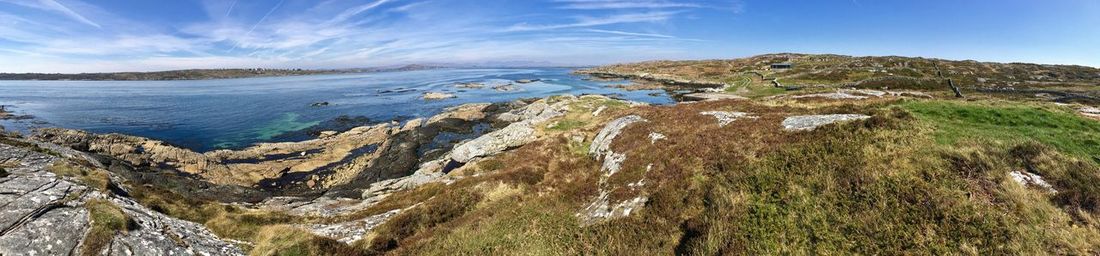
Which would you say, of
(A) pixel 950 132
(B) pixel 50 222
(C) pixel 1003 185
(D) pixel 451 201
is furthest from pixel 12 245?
(A) pixel 950 132

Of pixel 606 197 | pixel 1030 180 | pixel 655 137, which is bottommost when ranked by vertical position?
pixel 606 197

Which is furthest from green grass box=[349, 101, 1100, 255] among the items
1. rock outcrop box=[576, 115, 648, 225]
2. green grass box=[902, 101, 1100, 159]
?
green grass box=[902, 101, 1100, 159]

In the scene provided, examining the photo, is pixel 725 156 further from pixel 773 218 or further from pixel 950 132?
pixel 950 132

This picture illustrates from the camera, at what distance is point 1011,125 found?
54.2ft

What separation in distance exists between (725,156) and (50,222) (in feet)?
71.1

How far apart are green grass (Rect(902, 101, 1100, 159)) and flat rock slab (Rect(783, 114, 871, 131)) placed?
101 inches

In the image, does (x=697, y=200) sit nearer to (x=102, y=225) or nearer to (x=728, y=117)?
(x=728, y=117)

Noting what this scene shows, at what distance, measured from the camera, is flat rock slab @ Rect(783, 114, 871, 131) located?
16.8 metres

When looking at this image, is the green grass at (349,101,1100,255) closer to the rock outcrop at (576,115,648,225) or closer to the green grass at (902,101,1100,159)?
the rock outcrop at (576,115,648,225)

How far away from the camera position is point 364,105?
8662 cm

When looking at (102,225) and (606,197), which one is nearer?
(102,225)

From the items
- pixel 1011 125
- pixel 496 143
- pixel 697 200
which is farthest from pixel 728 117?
pixel 496 143

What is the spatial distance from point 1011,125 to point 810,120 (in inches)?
298

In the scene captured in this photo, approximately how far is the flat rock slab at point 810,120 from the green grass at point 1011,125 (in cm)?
255
